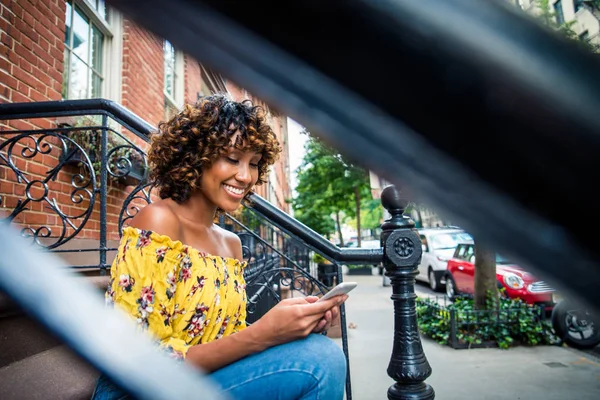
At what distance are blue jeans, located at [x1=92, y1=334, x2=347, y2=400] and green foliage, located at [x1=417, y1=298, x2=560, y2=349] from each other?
4.76 m

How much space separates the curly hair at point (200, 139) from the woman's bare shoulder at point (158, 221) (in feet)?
0.57

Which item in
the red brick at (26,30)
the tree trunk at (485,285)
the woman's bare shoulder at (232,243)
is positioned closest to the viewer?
the woman's bare shoulder at (232,243)

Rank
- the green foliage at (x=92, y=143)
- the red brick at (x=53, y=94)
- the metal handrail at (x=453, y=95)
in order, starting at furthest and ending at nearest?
1. the green foliage at (x=92, y=143)
2. the red brick at (x=53, y=94)
3. the metal handrail at (x=453, y=95)

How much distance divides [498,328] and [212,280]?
5242mm

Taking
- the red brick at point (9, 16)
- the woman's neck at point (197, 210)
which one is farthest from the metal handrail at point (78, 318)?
the red brick at point (9, 16)

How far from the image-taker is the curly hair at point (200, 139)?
1716mm

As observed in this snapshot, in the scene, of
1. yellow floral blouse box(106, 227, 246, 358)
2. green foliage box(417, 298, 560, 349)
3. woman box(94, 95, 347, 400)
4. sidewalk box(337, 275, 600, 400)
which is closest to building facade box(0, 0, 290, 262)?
woman box(94, 95, 347, 400)

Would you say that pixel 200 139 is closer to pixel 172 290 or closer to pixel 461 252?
pixel 172 290

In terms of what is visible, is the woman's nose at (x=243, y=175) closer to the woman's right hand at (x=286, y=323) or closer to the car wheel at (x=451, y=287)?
the woman's right hand at (x=286, y=323)

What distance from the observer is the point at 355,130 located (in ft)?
1.20

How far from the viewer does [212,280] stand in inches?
62.5

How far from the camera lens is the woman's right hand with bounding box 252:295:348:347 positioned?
1.23 metres

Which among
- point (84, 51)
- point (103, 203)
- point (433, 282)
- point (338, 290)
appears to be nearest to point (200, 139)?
point (338, 290)

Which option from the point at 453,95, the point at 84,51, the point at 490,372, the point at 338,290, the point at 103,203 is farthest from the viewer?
the point at 490,372
